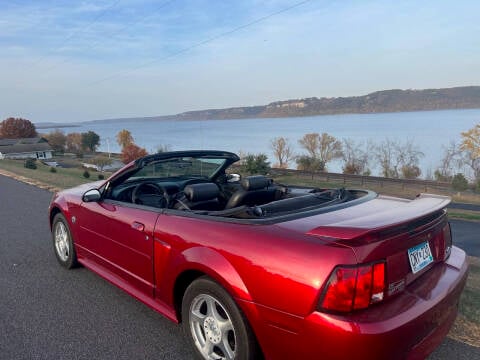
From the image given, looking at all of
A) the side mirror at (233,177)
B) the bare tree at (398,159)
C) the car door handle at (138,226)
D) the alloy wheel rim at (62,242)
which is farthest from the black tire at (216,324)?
the bare tree at (398,159)

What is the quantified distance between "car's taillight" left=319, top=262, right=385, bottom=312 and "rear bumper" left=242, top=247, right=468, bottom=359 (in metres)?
0.05

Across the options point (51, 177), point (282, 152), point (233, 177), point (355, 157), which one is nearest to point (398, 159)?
point (355, 157)

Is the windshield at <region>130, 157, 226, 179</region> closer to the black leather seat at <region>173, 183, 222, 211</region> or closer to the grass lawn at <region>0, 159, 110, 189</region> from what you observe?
the black leather seat at <region>173, 183, 222, 211</region>

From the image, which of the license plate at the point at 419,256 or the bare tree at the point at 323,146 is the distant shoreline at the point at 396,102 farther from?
the license plate at the point at 419,256

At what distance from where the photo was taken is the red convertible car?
6.59ft

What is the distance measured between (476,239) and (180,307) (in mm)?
14775

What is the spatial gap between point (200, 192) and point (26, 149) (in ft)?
285

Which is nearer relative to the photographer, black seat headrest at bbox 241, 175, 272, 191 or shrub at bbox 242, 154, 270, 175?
black seat headrest at bbox 241, 175, 272, 191

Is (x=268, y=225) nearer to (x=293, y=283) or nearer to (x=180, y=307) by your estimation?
(x=293, y=283)

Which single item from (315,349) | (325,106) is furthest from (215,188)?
(325,106)

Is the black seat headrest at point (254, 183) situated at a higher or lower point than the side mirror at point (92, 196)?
higher

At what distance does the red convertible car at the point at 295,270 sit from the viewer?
2.01 metres

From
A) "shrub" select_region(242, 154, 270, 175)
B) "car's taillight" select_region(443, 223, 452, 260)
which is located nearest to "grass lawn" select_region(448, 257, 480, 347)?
"car's taillight" select_region(443, 223, 452, 260)

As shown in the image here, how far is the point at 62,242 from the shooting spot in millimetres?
4777
